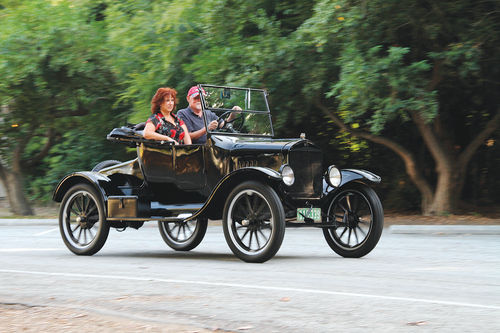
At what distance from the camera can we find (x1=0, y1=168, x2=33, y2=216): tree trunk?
23.5 metres

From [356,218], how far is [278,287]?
8.27 ft

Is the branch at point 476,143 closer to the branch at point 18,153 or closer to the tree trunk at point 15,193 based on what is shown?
the branch at point 18,153

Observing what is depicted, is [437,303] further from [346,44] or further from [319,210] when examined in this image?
[346,44]

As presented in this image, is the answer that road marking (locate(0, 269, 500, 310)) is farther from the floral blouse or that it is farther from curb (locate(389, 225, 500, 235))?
curb (locate(389, 225, 500, 235))

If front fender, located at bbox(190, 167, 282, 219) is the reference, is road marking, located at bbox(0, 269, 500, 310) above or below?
below

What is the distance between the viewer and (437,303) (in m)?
6.19

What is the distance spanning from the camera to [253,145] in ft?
30.3

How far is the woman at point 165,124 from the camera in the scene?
1002 cm

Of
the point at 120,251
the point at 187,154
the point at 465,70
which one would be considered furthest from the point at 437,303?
the point at 465,70

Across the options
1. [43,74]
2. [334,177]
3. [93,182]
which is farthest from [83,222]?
[43,74]

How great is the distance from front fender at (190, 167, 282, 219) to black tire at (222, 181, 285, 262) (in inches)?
5.4

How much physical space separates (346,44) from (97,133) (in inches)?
416

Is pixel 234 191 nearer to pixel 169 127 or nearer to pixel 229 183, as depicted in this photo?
pixel 229 183

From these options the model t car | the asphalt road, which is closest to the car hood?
the model t car
